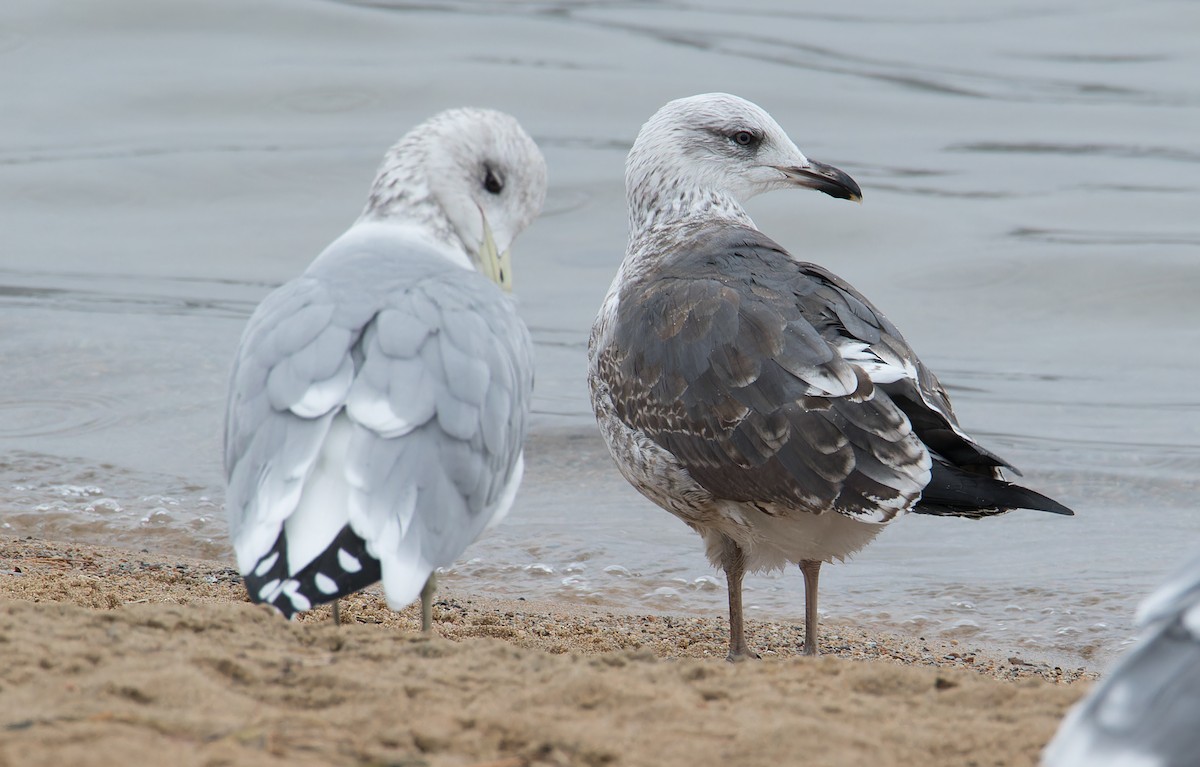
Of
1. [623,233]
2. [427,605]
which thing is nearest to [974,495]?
[427,605]

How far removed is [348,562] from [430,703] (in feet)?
1.71

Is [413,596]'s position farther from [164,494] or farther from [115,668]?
[164,494]

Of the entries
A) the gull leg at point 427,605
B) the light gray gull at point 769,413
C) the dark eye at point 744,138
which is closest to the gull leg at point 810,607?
the light gray gull at point 769,413

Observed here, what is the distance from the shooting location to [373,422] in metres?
3.97

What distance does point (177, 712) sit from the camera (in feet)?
10.1

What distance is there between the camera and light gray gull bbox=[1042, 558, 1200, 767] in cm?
242

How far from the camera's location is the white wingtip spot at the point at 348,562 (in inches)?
144

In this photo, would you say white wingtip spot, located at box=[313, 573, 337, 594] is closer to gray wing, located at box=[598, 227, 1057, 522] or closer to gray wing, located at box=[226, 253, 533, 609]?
gray wing, located at box=[226, 253, 533, 609]

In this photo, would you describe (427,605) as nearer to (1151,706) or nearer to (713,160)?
(713,160)

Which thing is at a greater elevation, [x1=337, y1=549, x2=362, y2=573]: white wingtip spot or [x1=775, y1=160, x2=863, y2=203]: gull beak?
[x1=775, y1=160, x2=863, y2=203]: gull beak

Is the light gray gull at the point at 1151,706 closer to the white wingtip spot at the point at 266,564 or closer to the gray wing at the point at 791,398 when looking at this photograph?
the white wingtip spot at the point at 266,564

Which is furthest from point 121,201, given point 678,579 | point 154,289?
point 678,579

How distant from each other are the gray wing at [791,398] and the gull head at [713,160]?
3.31ft

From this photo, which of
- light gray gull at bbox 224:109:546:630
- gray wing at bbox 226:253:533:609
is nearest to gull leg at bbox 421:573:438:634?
light gray gull at bbox 224:109:546:630
